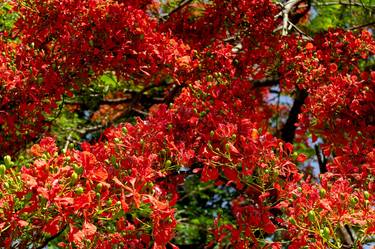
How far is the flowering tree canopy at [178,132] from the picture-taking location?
7.58ft

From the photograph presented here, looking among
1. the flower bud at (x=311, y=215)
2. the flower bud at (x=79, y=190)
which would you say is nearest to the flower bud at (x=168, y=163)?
the flower bud at (x=79, y=190)

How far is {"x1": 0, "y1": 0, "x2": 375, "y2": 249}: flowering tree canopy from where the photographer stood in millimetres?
2311

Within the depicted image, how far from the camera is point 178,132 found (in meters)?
3.19

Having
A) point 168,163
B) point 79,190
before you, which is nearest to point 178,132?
point 168,163

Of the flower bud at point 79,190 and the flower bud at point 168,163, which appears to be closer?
the flower bud at point 79,190

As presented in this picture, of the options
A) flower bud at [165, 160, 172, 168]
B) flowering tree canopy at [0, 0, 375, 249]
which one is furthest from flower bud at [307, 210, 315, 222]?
flower bud at [165, 160, 172, 168]

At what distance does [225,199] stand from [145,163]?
18.5 ft

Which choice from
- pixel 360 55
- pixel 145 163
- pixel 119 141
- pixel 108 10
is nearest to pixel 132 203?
pixel 145 163

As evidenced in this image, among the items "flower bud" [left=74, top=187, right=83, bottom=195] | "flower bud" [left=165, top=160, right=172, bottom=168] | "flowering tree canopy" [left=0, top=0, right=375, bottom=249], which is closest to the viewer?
"flower bud" [left=74, top=187, right=83, bottom=195]

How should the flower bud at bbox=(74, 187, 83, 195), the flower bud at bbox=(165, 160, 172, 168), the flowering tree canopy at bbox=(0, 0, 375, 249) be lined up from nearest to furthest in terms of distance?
the flower bud at bbox=(74, 187, 83, 195), the flowering tree canopy at bbox=(0, 0, 375, 249), the flower bud at bbox=(165, 160, 172, 168)

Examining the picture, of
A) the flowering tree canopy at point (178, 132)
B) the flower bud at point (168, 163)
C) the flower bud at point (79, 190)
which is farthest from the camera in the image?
the flower bud at point (168, 163)

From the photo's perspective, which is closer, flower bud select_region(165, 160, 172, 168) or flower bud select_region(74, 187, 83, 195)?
flower bud select_region(74, 187, 83, 195)

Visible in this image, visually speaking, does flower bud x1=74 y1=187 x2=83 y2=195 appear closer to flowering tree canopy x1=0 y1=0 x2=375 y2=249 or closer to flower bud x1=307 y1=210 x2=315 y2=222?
flowering tree canopy x1=0 y1=0 x2=375 y2=249

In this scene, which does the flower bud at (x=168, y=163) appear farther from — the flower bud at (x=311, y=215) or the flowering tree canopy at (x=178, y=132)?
the flower bud at (x=311, y=215)
